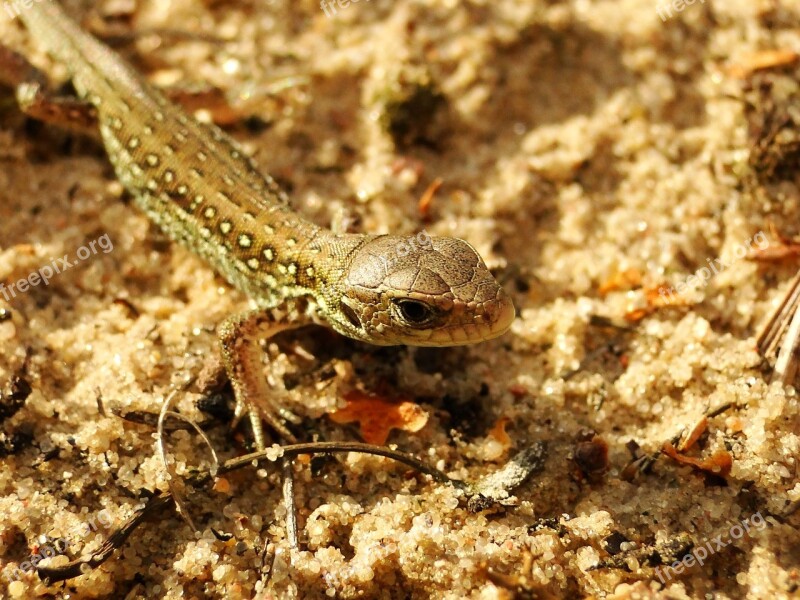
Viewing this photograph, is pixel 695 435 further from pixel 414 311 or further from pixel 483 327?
pixel 414 311

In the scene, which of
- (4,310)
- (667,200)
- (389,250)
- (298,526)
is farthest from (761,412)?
(4,310)

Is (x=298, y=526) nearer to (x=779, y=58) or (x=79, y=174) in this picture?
(x=79, y=174)

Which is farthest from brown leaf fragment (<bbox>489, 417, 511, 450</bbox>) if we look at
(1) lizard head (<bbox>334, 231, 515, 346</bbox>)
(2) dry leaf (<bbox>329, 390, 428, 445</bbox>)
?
(1) lizard head (<bbox>334, 231, 515, 346</bbox>)

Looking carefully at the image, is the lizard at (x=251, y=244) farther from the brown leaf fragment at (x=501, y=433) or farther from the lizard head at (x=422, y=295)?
the brown leaf fragment at (x=501, y=433)

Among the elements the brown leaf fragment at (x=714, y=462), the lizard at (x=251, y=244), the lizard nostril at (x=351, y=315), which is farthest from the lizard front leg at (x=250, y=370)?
the brown leaf fragment at (x=714, y=462)

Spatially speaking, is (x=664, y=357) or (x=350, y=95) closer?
(x=664, y=357)

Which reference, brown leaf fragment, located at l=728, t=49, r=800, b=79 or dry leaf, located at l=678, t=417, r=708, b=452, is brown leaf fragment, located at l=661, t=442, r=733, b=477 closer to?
dry leaf, located at l=678, t=417, r=708, b=452

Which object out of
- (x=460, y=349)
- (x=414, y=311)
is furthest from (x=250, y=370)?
(x=460, y=349)
